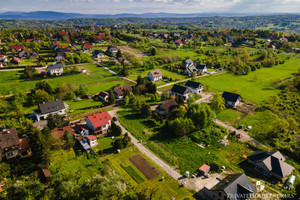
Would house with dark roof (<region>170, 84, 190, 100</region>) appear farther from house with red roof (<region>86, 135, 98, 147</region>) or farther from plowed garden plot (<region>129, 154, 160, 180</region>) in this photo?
house with red roof (<region>86, 135, 98, 147</region>)

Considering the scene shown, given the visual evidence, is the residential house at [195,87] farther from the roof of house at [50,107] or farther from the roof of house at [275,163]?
the roof of house at [50,107]

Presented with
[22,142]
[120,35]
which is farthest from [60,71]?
[120,35]

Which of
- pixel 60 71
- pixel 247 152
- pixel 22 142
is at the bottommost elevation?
pixel 247 152

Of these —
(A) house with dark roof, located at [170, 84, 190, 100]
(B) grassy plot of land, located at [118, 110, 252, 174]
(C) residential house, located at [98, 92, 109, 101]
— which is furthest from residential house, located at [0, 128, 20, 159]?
(A) house with dark roof, located at [170, 84, 190, 100]

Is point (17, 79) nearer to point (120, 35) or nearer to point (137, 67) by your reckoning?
point (137, 67)

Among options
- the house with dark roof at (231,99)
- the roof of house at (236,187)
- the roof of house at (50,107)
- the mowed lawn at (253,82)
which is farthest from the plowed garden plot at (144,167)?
the mowed lawn at (253,82)

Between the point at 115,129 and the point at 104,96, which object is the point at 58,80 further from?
the point at 115,129
